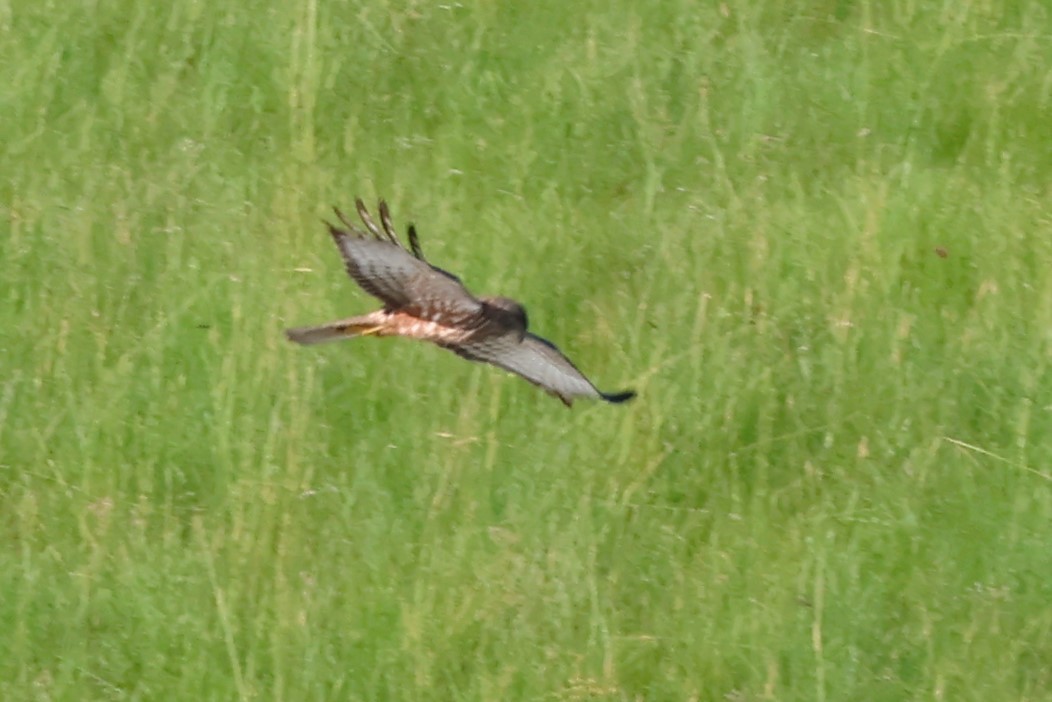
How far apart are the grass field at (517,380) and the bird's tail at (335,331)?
475 millimetres

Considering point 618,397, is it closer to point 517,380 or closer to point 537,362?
point 537,362

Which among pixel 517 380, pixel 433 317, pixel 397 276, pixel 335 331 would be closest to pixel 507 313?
pixel 433 317

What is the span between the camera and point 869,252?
7.29 metres

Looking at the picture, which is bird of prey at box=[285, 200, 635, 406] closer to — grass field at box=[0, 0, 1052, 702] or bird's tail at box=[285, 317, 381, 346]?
bird's tail at box=[285, 317, 381, 346]

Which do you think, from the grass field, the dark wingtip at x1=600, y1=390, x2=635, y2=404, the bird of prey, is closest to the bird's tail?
the bird of prey

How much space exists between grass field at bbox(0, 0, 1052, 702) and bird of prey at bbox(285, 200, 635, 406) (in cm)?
43

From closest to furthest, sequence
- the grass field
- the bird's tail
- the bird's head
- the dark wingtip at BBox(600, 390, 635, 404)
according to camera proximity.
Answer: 1. the bird's head
2. the bird's tail
3. the dark wingtip at BBox(600, 390, 635, 404)
4. the grass field

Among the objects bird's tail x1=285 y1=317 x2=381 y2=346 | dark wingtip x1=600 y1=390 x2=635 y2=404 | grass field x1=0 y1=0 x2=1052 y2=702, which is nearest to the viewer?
bird's tail x1=285 y1=317 x2=381 y2=346

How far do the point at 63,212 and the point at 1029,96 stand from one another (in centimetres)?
352

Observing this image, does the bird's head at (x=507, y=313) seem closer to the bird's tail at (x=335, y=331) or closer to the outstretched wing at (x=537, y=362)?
the outstretched wing at (x=537, y=362)

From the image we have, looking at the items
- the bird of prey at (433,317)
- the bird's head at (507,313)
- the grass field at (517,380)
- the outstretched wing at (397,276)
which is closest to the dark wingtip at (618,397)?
the bird of prey at (433,317)

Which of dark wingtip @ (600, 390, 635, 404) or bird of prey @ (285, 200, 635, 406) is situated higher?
bird of prey @ (285, 200, 635, 406)

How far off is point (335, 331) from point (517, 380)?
74 centimetres

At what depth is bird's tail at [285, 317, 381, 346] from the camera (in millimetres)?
6121
